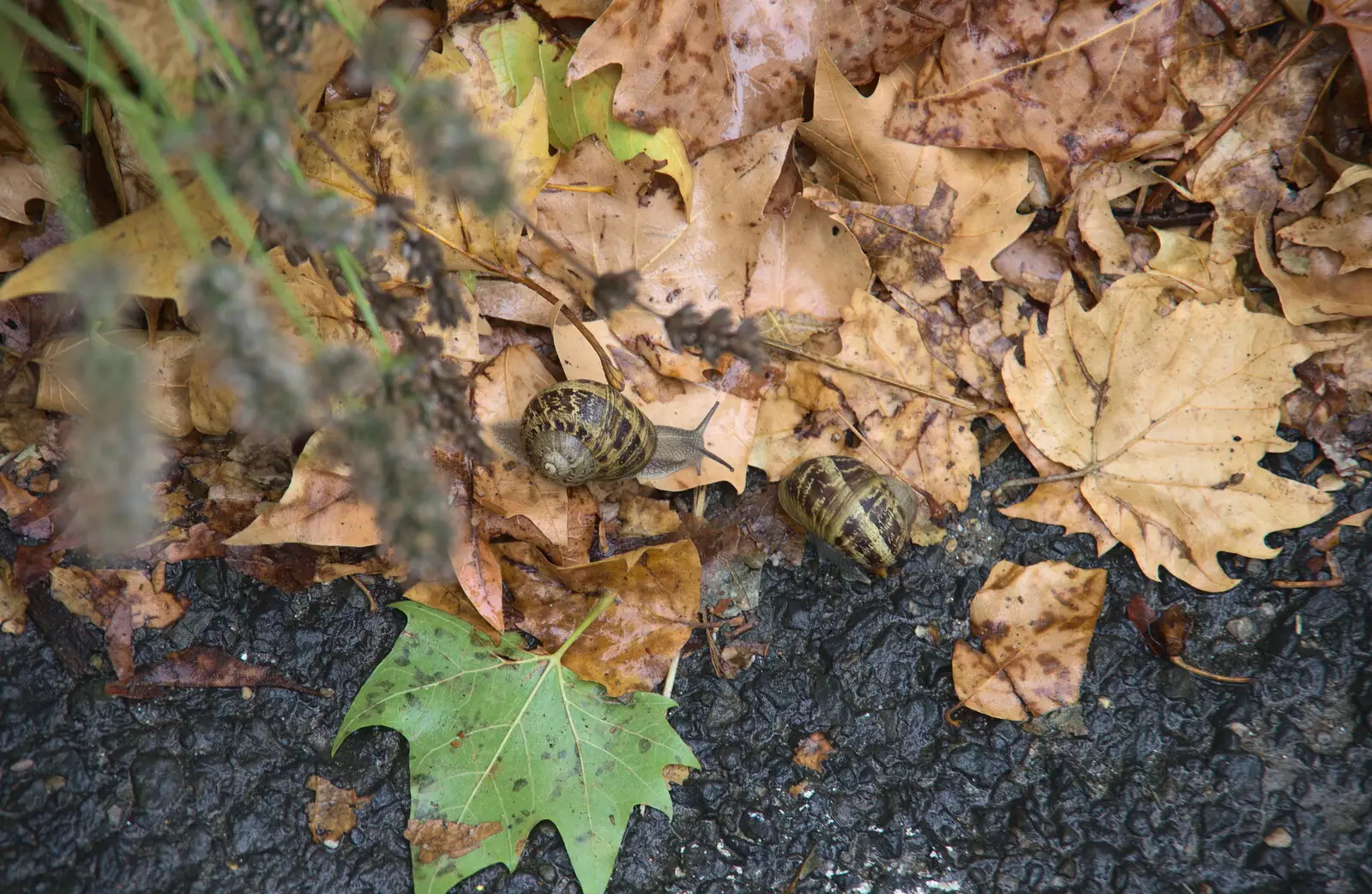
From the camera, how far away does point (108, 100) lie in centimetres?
224

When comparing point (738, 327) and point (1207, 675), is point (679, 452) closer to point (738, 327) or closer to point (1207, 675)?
point (738, 327)

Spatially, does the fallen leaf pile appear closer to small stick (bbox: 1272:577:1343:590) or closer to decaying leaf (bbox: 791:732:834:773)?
decaying leaf (bbox: 791:732:834:773)

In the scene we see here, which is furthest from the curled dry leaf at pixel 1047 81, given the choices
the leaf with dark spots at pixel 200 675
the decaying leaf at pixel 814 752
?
the leaf with dark spots at pixel 200 675

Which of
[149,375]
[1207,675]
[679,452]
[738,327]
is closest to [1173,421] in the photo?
[1207,675]

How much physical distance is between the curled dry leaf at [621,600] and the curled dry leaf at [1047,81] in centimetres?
143

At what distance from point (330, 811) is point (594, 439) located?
1090mm

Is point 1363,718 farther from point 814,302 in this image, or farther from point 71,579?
point 71,579

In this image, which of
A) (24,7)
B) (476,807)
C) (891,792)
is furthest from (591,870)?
(24,7)

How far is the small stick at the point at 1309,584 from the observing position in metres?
2.48

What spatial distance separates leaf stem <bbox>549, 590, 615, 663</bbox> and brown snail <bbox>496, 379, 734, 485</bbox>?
1.06 ft

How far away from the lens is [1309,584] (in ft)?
8.18

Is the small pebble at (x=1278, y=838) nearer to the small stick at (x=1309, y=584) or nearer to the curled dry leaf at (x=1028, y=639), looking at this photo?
the curled dry leaf at (x=1028, y=639)

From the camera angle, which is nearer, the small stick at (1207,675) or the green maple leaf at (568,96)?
the small stick at (1207,675)

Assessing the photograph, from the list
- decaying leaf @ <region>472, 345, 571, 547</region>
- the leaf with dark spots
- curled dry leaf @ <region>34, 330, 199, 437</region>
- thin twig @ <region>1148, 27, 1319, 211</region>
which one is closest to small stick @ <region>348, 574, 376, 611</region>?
the leaf with dark spots
